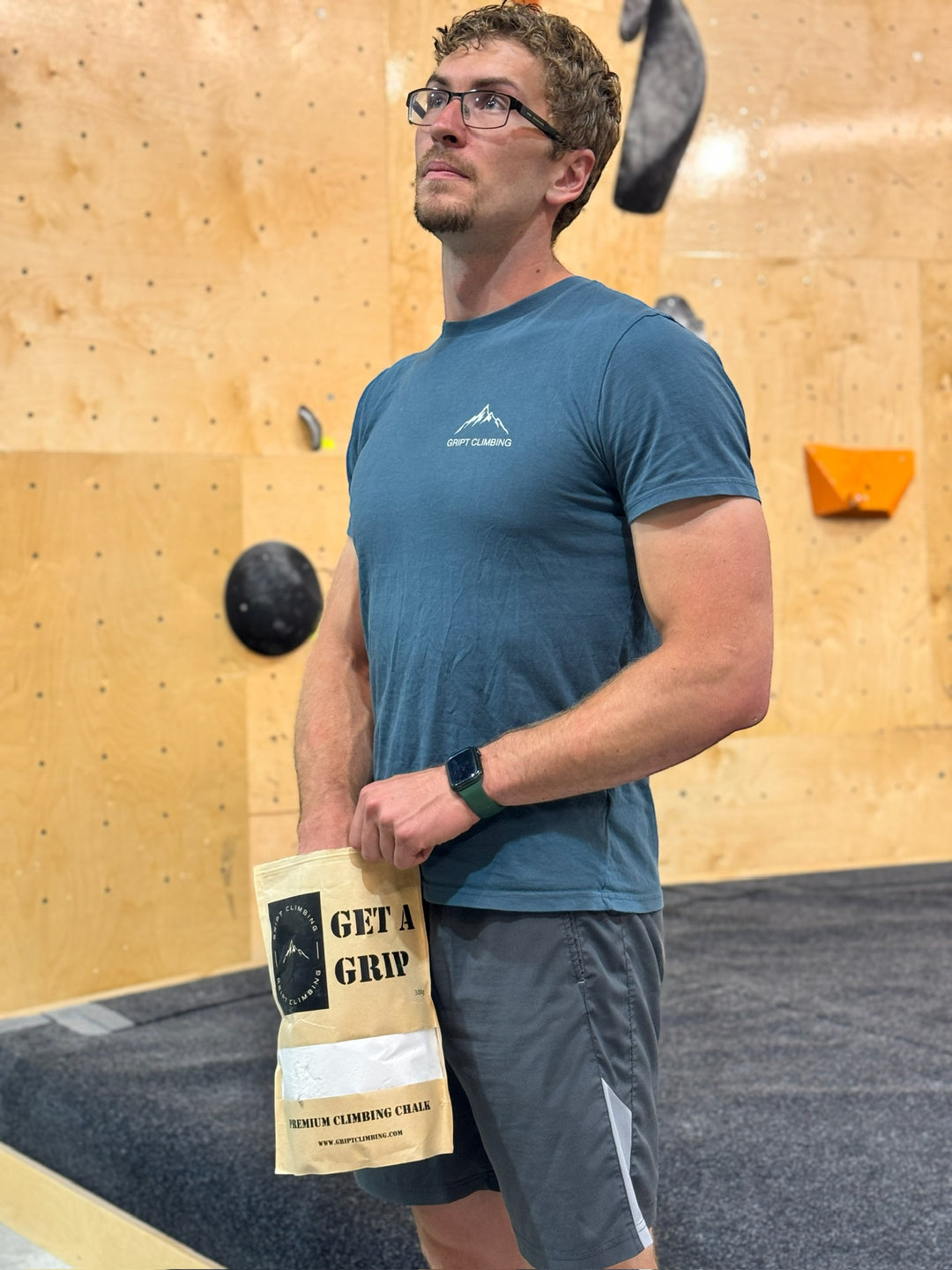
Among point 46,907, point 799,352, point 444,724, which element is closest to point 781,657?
point 799,352

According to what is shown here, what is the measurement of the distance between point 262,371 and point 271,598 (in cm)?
58

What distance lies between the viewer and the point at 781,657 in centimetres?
407

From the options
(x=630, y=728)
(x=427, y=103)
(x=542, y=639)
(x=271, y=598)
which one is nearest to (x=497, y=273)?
(x=427, y=103)

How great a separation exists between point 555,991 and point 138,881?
227 cm

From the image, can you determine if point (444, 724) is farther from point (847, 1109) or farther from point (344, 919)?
point (847, 1109)

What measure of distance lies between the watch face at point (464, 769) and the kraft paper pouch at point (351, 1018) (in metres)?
0.13

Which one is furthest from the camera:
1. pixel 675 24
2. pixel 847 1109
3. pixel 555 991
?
pixel 675 24

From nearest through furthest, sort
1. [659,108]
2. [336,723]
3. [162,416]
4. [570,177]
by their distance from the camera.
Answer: [570,177]
[336,723]
[162,416]
[659,108]

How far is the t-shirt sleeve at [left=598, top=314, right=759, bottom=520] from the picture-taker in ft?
3.46

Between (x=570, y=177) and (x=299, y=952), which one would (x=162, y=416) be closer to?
(x=570, y=177)

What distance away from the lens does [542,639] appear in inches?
44.6

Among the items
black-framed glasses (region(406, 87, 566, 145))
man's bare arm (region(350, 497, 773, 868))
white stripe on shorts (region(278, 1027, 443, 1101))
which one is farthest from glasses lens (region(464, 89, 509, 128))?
white stripe on shorts (region(278, 1027, 443, 1101))

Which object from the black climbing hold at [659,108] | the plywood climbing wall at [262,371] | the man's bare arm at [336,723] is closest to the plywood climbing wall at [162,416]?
the plywood climbing wall at [262,371]

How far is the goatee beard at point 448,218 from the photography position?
121 centimetres
